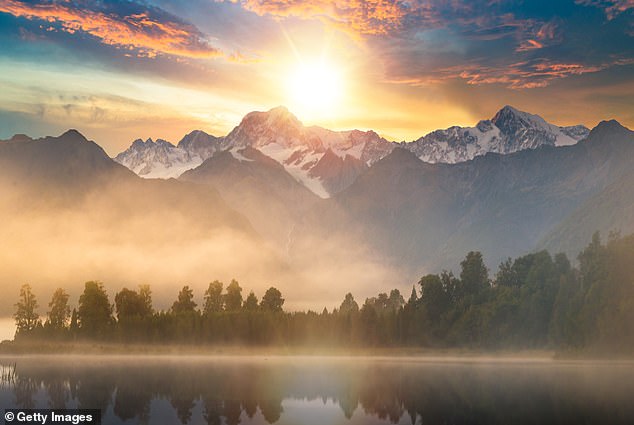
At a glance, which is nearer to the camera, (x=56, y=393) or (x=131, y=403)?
(x=131, y=403)

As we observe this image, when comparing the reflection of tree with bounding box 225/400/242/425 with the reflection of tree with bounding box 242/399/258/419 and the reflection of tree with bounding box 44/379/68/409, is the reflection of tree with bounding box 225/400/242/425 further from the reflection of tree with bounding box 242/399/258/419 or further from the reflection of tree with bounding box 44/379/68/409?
the reflection of tree with bounding box 44/379/68/409

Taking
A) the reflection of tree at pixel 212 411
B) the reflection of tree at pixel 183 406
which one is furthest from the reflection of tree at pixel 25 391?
the reflection of tree at pixel 212 411

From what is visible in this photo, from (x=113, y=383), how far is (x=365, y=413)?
57.4m

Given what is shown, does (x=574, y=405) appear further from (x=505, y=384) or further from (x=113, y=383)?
(x=113, y=383)

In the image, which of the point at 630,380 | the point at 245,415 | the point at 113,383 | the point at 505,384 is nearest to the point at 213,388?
the point at 113,383

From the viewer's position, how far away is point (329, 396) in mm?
139500

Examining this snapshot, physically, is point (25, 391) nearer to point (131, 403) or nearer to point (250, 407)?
point (131, 403)

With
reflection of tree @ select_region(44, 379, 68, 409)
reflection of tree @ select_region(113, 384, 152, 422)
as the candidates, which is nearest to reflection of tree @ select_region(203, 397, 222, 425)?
reflection of tree @ select_region(113, 384, 152, 422)

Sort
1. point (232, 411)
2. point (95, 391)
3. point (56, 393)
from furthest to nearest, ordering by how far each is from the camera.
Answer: point (95, 391) < point (56, 393) < point (232, 411)

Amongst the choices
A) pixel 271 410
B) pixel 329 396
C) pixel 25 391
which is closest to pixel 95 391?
pixel 25 391

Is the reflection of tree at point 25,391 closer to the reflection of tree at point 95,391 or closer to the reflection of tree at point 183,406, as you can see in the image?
the reflection of tree at point 95,391

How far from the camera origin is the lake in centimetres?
11406

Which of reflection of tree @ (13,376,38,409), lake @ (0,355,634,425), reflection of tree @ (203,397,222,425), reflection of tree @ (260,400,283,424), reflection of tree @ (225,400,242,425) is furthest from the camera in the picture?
reflection of tree @ (13,376,38,409)

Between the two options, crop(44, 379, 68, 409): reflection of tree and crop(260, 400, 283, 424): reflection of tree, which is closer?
crop(260, 400, 283, 424): reflection of tree
